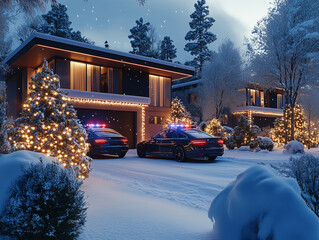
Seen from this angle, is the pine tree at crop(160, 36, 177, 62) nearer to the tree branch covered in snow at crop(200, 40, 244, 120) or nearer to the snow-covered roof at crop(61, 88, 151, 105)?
the tree branch covered in snow at crop(200, 40, 244, 120)

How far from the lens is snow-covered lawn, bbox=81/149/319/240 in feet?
12.2

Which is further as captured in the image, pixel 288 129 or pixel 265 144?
pixel 288 129

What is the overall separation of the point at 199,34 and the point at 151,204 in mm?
51396

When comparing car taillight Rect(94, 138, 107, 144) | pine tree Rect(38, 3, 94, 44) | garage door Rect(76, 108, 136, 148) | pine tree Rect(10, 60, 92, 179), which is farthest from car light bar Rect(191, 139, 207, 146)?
pine tree Rect(38, 3, 94, 44)

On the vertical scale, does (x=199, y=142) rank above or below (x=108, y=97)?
below

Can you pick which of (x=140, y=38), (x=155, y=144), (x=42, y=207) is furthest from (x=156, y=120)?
(x=140, y=38)

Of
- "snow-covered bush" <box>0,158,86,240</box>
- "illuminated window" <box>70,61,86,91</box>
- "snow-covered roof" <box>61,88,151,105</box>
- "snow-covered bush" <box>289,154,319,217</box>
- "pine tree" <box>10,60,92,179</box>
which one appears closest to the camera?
"snow-covered bush" <box>0,158,86,240</box>

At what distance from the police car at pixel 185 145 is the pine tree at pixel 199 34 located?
38986 millimetres

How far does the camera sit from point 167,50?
5372cm

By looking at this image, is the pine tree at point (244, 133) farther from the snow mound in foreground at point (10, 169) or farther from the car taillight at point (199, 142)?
the snow mound in foreground at point (10, 169)

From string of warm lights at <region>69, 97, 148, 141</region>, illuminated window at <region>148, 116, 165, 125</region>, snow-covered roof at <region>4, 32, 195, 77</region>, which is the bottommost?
illuminated window at <region>148, 116, 165, 125</region>

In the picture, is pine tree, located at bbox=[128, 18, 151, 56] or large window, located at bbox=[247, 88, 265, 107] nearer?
large window, located at bbox=[247, 88, 265, 107]

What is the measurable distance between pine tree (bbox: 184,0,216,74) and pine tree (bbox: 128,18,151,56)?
803 centimetres

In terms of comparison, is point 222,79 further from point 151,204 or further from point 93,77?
point 151,204
